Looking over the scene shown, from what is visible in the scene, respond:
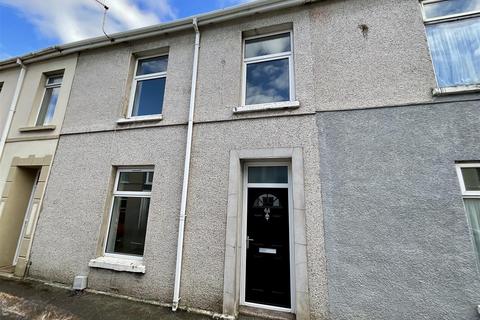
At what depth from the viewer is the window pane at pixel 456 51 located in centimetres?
344

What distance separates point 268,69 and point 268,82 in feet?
0.98

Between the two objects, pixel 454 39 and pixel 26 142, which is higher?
pixel 454 39

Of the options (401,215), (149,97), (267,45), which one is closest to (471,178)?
(401,215)

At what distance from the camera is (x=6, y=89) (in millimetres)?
6340

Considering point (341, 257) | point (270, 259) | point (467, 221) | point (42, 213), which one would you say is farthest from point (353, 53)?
point (42, 213)

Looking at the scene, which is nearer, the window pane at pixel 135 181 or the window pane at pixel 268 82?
the window pane at pixel 268 82

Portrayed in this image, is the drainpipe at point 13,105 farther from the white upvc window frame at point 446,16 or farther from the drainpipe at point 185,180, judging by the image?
the white upvc window frame at point 446,16

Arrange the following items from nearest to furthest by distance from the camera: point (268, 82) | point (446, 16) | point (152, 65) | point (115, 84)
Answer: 1. point (446, 16)
2. point (268, 82)
3. point (115, 84)
4. point (152, 65)

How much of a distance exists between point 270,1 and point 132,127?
153 inches

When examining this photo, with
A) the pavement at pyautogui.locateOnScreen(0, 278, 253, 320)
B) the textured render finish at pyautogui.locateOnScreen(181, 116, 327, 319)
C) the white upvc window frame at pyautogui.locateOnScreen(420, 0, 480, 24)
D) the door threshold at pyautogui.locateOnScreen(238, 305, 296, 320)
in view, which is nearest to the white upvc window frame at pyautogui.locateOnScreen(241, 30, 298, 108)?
the textured render finish at pyautogui.locateOnScreen(181, 116, 327, 319)

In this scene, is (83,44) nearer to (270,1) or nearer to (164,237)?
(270,1)

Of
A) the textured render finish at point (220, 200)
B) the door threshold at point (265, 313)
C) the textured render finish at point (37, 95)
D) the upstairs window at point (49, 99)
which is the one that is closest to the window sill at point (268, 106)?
the textured render finish at point (220, 200)

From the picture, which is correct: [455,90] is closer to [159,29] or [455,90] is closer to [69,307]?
[159,29]

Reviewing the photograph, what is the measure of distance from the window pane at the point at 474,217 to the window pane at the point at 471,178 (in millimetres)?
180
